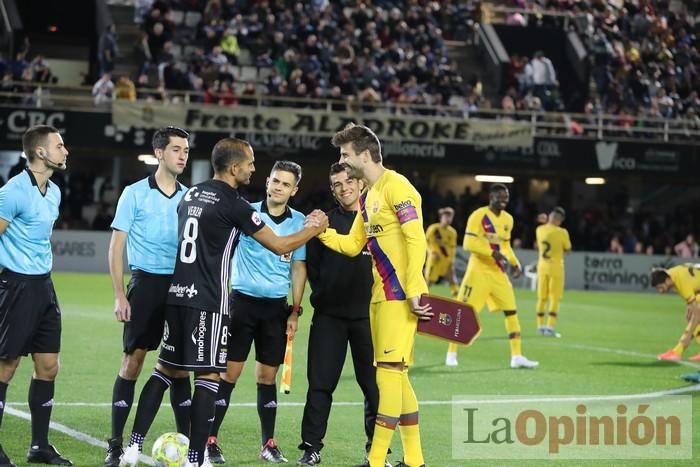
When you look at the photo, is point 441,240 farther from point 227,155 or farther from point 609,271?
point 227,155

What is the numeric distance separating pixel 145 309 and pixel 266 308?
3.26ft

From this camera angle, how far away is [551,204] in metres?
40.8

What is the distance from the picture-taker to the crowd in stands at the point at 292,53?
32.7m

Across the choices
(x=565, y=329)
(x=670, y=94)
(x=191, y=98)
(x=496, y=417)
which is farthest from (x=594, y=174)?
(x=496, y=417)

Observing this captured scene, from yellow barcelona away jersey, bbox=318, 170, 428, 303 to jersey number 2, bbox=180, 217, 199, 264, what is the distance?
120 cm

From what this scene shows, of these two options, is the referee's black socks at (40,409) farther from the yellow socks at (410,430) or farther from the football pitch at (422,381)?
the yellow socks at (410,430)

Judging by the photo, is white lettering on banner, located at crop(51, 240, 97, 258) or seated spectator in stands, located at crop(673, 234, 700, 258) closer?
white lettering on banner, located at crop(51, 240, 97, 258)

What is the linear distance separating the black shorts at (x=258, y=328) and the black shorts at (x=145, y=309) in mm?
651

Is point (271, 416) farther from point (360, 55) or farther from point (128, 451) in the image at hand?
point (360, 55)

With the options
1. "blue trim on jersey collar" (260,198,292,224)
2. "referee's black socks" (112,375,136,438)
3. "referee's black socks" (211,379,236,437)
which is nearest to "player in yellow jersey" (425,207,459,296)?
"blue trim on jersey collar" (260,198,292,224)

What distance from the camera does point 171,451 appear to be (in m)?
7.53

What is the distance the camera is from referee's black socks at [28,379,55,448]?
8.10m

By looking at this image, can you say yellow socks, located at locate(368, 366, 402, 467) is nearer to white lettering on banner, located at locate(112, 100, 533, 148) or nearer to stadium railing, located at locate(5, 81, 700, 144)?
stadium railing, located at locate(5, 81, 700, 144)

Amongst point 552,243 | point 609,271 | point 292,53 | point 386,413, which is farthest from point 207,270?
point 609,271
